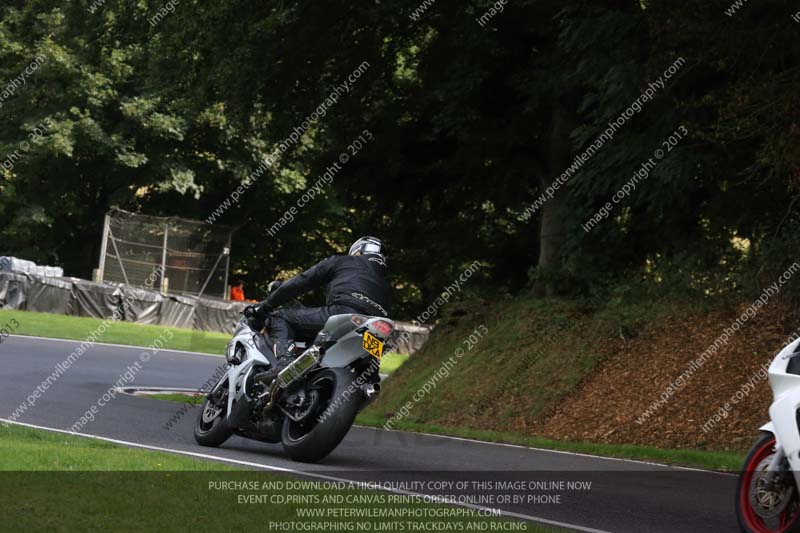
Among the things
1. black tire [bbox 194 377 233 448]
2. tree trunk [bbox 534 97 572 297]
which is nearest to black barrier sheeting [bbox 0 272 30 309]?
tree trunk [bbox 534 97 572 297]

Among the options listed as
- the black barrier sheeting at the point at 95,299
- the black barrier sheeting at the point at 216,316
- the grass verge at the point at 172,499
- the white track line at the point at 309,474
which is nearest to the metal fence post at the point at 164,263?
the black barrier sheeting at the point at 216,316

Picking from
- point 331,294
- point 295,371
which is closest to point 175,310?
point 331,294

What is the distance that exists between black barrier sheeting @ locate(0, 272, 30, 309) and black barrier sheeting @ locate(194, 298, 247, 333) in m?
5.67

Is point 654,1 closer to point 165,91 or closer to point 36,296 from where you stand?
point 165,91

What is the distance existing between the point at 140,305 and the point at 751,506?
3856 cm

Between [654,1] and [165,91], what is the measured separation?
10.9 m

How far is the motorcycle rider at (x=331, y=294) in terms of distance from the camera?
1093cm

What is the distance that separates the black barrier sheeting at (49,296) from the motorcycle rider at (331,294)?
33.2m

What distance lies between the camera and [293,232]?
188 ft

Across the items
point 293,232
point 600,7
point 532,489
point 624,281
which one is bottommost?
point 293,232

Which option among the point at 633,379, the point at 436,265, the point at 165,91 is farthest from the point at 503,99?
the point at 165,91

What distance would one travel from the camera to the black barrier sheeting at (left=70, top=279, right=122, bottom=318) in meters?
43.3

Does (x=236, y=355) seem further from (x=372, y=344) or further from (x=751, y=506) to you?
(x=751, y=506)

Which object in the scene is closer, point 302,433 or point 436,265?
point 302,433
